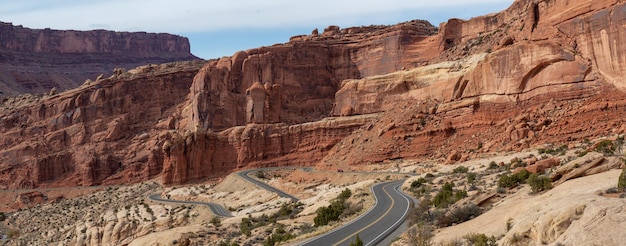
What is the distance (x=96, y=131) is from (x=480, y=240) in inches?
3875

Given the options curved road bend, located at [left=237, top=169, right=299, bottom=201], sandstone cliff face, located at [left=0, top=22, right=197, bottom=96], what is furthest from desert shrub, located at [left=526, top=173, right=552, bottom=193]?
sandstone cliff face, located at [left=0, top=22, right=197, bottom=96]

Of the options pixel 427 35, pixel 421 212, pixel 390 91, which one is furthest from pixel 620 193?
pixel 427 35

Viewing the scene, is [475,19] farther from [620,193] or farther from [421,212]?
[620,193]

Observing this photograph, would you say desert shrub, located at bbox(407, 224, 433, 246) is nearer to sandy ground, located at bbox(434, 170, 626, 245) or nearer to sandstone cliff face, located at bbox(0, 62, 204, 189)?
sandy ground, located at bbox(434, 170, 626, 245)

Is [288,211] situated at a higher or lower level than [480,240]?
lower

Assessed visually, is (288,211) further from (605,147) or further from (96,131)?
(96,131)

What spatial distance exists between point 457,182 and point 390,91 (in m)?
40.1

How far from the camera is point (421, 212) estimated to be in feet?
80.6

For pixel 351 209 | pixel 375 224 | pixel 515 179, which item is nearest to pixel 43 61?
pixel 351 209

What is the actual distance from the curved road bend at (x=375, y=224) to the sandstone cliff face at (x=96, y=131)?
210 ft

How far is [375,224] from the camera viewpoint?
2756 centimetres

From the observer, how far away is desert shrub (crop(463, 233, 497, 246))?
1573 cm

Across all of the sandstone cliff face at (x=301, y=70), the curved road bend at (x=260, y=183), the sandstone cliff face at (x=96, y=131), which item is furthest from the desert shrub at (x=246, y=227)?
the sandstone cliff face at (x=96, y=131)

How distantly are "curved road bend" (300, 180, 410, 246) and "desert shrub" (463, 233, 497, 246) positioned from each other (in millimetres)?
6440
